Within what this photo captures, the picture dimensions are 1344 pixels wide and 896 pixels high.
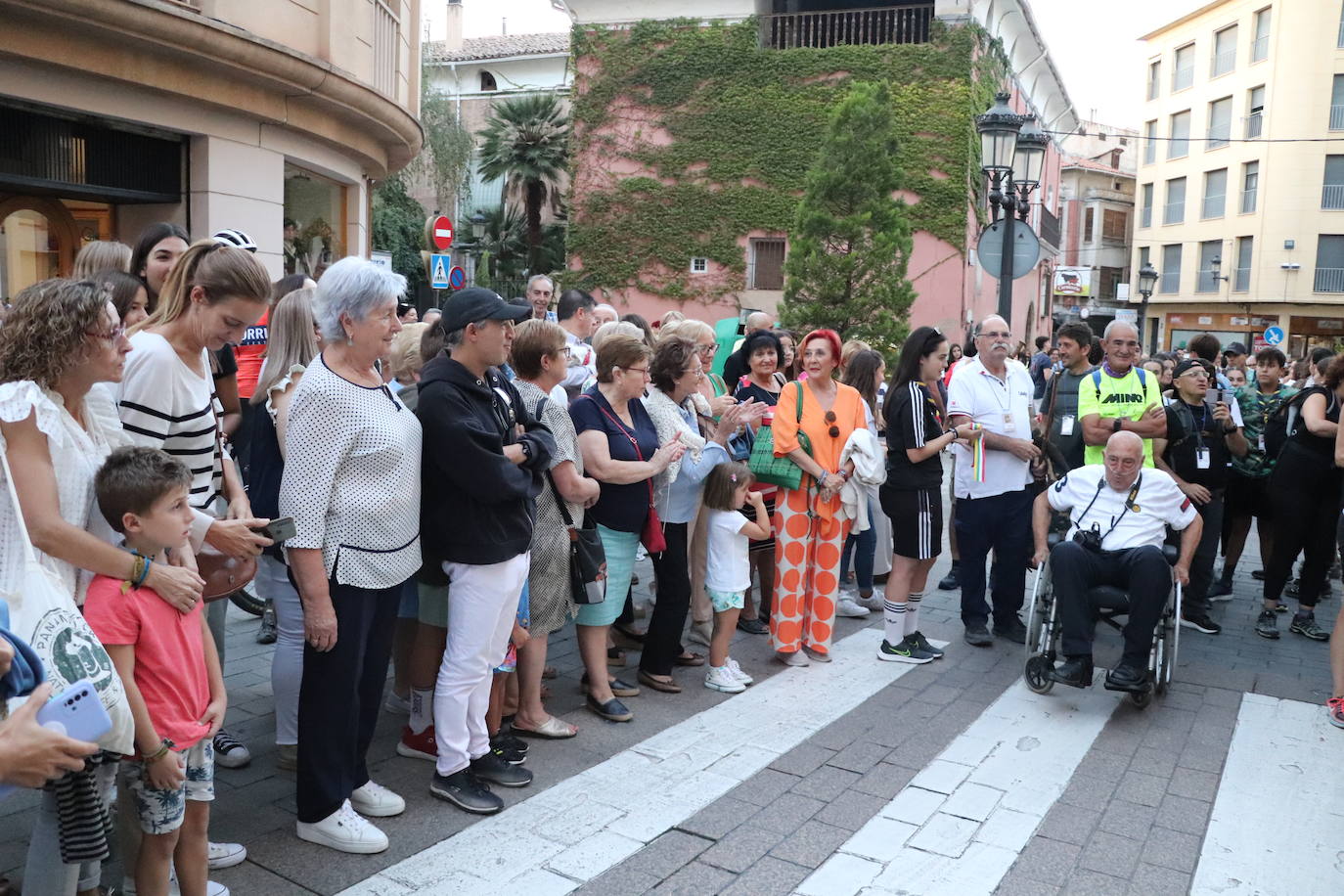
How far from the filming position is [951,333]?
24.9 m

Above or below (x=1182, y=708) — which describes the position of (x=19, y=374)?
above

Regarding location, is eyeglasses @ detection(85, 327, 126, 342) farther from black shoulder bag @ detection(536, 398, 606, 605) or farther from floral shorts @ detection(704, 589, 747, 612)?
floral shorts @ detection(704, 589, 747, 612)

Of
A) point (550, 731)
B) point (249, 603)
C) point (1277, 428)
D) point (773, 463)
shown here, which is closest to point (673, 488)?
point (773, 463)

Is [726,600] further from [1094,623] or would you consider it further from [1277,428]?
[1277,428]

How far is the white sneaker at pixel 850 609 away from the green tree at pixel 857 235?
1251 cm

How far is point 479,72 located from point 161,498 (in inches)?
1700

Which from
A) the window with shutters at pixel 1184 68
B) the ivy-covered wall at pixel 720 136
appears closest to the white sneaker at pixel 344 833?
the ivy-covered wall at pixel 720 136

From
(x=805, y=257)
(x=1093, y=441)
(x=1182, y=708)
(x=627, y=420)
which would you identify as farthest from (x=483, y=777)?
(x=805, y=257)

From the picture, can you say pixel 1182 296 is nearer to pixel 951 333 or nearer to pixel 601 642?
pixel 951 333

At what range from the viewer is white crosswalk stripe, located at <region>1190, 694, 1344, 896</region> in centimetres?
382

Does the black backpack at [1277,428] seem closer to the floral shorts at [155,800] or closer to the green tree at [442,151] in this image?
the floral shorts at [155,800]

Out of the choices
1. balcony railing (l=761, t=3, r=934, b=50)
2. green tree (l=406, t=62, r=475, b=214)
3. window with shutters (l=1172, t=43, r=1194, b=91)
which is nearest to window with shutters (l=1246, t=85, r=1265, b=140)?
window with shutters (l=1172, t=43, r=1194, b=91)

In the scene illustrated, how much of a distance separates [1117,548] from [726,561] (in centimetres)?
211

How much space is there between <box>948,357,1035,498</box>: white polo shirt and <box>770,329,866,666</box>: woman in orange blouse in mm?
919
